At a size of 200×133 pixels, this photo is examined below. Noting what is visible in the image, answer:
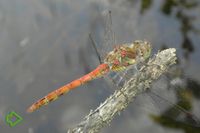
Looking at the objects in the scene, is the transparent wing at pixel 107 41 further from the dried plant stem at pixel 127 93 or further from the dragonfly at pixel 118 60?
the dried plant stem at pixel 127 93

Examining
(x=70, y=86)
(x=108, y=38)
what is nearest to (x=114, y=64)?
(x=108, y=38)

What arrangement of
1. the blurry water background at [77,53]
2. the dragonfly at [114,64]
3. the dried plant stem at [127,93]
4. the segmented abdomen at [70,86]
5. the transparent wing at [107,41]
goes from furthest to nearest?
the transparent wing at [107,41] → the segmented abdomen at [70,86] → the dragonfly at [114,64] → the blurry water background at [77,53] → the dried plant stem at [127,93]

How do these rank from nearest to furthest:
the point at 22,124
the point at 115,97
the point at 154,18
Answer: the point at 115,97 → the point at 22,124 → the point at 154,18

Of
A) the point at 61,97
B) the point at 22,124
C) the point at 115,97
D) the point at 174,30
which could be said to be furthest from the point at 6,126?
the point at 174,30

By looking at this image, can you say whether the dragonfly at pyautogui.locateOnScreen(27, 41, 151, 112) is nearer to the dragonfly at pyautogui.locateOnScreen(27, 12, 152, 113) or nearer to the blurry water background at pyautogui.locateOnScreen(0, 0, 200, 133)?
the dragonfly at pyautogui.locateOnScreen(27, 12, 152, 113)

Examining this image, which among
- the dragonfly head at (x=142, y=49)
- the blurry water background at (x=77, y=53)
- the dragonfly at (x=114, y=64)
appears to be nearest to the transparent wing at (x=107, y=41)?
the dragonfly at (x=114, y=64)

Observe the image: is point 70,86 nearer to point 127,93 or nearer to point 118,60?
point 118,60

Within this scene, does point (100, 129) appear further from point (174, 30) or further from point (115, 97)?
point (174, 30)
